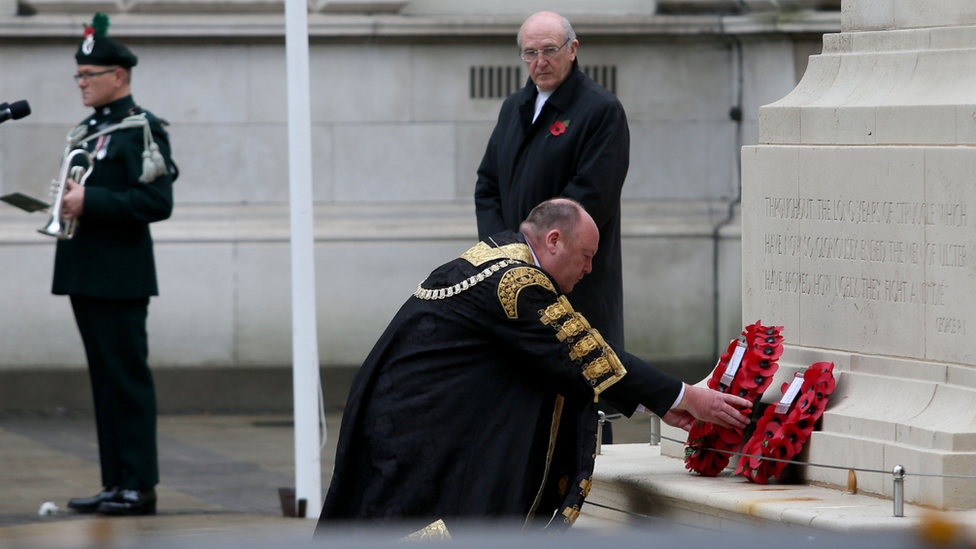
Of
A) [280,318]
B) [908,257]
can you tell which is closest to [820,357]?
[908,257]

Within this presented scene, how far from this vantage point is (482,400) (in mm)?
4074

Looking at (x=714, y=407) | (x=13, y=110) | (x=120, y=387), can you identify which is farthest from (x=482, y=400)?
(x=13, y=110)

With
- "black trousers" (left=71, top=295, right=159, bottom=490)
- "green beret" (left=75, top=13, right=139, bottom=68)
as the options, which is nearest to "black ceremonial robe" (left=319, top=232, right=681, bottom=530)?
"black trousers" (left=71, top=295, right=159, bottom=490)

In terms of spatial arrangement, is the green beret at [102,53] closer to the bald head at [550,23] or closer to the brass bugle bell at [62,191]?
the brass bugle bell at [62,191]

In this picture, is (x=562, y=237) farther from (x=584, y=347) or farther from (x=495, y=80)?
(x=495, y=80)

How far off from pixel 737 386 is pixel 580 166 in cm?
111

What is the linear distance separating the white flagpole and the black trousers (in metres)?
0.72

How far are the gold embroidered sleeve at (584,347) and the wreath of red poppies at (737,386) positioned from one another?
56 centimetres

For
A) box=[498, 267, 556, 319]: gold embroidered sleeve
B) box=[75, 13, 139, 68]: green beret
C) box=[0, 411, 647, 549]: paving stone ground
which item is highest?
box=[75, 13, 139, 68]: green beret

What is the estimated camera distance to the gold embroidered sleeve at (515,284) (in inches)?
158

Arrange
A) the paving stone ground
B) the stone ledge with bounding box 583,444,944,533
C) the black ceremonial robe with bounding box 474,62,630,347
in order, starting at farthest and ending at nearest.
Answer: the paving stone ground, the black ceremonial robe with bounding box 474,62,630,347, the stone ledge with bounding box 583,444,944,533

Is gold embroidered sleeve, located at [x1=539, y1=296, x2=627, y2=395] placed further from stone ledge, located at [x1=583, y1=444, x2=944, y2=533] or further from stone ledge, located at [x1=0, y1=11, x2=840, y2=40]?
stone ledge, located at [x1=0, y1=11, x2=840, y2=40]

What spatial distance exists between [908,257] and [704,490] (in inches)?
35.4

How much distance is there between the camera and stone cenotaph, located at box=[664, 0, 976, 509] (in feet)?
13.5
